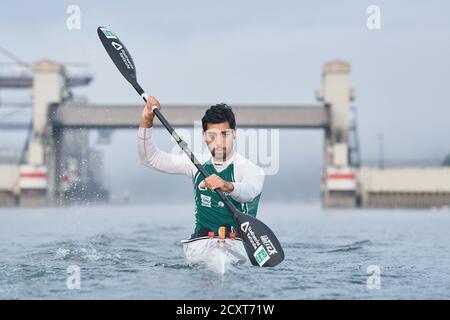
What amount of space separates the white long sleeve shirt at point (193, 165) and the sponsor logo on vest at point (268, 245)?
1.54 ft

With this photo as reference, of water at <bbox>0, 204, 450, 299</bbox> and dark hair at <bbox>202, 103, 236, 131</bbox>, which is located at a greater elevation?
dark hair at <bbox>202, 103, 236, 131</bbox>

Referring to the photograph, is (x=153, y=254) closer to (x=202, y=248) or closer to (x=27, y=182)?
(x=202, y=248)

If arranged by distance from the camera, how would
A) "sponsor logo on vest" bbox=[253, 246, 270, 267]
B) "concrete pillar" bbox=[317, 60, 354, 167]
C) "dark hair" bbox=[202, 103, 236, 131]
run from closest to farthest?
"dark hair" bbox=[202, 103, 236, 131], "sponsor logo on vest" bbox=[253, 246, 270, 267], "concrete pillar" bbox=[317, 60, 354, 167]

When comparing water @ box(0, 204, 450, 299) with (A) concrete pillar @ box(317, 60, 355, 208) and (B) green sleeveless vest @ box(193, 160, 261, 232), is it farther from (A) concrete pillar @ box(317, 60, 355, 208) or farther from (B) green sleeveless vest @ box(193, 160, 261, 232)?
(A) concrete pillar @ box(317, 60, 355, 208)

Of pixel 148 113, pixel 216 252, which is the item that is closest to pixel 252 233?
pixel 216 252

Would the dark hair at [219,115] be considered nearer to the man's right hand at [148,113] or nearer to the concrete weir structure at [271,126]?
the man's right hand at [148,113]

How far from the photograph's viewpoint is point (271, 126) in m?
A: 35.8

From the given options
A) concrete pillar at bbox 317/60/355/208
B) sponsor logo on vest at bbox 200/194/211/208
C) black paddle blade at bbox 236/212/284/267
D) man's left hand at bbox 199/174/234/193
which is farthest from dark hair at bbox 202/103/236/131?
concrete pillar at bbox 317/60/355/208

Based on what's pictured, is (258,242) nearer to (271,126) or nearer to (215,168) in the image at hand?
(215,168)

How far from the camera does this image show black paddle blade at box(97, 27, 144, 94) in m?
7.15

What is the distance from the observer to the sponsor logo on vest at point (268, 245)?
6332mm

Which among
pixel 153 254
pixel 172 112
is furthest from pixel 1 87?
pixel 153 254
